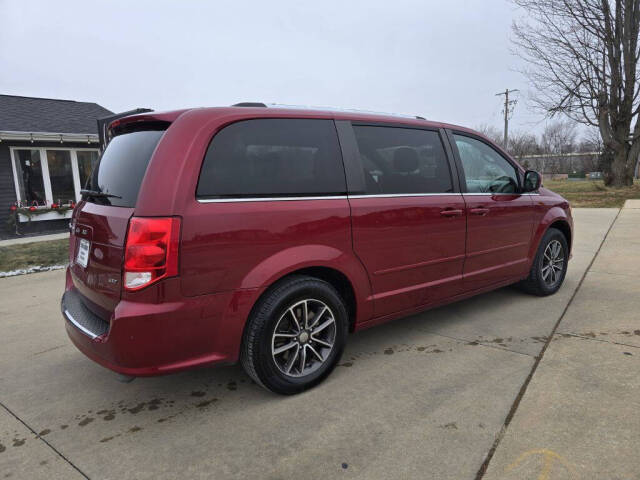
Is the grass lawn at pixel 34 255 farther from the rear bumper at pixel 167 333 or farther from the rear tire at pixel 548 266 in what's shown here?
the rear tire at pixel 548 266

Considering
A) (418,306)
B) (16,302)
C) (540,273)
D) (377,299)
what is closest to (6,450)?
(377,299)

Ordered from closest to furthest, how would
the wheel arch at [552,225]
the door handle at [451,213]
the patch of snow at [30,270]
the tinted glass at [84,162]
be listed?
the door handle at [451,213] → the wheel arch at [552,225] → the patch of snow at [30,270] → the tinted glass at [84,162]

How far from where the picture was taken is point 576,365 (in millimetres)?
2924

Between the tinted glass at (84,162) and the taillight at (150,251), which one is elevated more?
the tinted glass at (84,162)

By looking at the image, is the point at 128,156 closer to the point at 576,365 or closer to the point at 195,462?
the point at 195,462

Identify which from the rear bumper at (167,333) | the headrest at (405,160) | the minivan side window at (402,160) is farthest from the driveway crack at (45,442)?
the headrest at (405,160)

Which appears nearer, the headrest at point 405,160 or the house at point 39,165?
the headrest at point 405,160

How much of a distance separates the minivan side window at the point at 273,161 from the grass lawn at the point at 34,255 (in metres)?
5.91

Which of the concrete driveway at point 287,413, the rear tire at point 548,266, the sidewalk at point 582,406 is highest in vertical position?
the rear tire at point 548,266

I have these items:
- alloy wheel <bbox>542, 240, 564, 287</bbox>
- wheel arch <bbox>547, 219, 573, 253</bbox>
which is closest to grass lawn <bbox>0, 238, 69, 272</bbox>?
alloy wheel <bbox>542, 240, 564, 287</bbox>

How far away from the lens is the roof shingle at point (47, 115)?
1201cm

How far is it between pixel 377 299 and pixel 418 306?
1.58ft

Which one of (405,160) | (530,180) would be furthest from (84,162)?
(530,180)

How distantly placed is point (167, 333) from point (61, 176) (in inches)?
495
